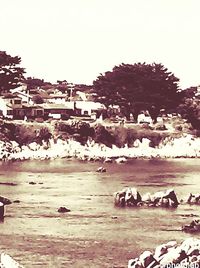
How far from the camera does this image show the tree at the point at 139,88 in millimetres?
112875

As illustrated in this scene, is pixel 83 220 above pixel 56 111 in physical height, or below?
below

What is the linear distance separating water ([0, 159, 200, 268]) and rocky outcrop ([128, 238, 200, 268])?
116 inches

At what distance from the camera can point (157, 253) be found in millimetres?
30906

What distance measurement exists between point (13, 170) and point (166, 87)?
41840mm

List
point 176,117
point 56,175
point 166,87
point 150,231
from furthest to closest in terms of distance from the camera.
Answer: point 176,117 < point 166,87 < point 56,175 < point 150,231

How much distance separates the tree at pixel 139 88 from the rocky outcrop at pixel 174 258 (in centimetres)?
8208

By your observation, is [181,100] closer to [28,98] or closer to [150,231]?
[28,98]

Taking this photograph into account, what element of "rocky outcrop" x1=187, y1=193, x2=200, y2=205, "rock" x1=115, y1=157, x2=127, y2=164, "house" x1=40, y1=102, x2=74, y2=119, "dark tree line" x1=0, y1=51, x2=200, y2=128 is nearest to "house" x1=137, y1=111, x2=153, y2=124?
"dark tree line" x1=0, y1=51, x2=200, y2=128

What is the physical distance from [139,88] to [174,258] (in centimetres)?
8460

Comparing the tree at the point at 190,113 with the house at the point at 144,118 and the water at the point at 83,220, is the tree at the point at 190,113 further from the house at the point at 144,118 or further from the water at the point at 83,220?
the water at the point at 83,220

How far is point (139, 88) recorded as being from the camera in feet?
372

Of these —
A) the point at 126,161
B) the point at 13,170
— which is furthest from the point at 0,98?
the point at 13,170

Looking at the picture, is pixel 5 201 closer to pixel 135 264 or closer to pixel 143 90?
pixel 135 264

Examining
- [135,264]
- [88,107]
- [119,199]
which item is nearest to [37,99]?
[88,107]
